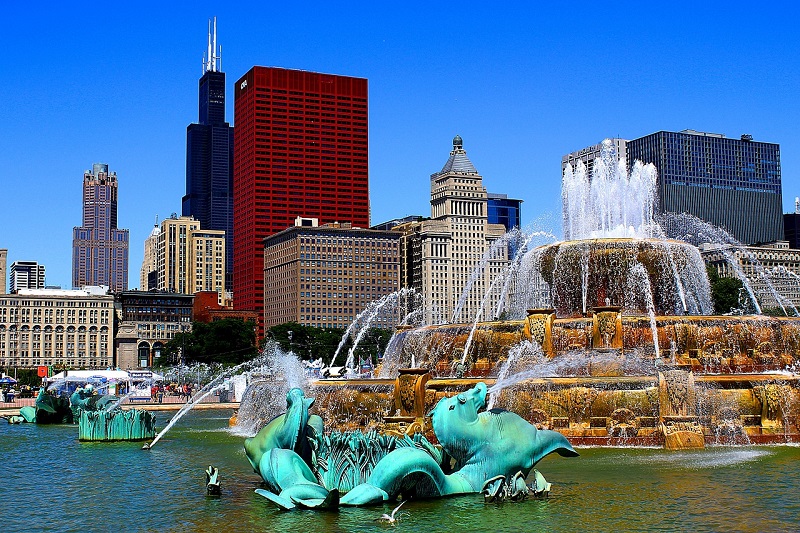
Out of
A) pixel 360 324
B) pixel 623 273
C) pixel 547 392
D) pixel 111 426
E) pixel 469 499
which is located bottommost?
pixel 469 499

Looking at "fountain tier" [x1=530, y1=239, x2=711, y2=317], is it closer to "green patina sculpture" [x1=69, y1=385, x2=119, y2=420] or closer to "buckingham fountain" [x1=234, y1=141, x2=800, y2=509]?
"buckingham fountain" [x1=234, y1=141, x2=800, y2=509]

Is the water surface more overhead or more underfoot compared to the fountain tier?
more underfoot

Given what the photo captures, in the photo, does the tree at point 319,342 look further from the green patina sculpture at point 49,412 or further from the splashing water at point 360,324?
the green patina sculpture at point 49,412

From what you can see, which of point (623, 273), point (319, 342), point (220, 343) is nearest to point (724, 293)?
point (623, 273)

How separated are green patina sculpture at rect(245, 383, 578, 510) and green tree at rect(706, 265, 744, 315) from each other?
81.0 meters

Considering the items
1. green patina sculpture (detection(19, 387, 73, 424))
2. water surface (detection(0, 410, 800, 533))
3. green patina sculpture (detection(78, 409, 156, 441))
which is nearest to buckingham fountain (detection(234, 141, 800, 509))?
water surface (detection(0, 410, 800, 533))

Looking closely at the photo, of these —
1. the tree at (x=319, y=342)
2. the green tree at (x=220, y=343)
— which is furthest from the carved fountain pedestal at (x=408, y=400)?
the green tree at (x=220, y=343)

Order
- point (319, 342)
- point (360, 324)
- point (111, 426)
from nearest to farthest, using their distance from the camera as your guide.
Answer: point (111, 426) < point (319, 342) < point (360, 324)

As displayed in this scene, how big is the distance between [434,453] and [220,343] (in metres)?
140

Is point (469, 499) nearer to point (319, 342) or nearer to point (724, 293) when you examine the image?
point (724, 293)

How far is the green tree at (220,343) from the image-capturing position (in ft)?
507

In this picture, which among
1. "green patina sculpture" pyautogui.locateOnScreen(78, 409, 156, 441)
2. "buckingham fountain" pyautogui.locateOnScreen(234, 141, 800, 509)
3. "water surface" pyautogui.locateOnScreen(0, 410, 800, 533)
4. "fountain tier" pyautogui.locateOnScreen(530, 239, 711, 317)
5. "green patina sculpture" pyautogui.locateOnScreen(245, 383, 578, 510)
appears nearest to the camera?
"water surface" pyautogui.locateOnScreen(0, 410, 800, 533)

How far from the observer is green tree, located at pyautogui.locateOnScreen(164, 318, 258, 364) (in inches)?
6083

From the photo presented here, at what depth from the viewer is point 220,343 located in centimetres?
15662
